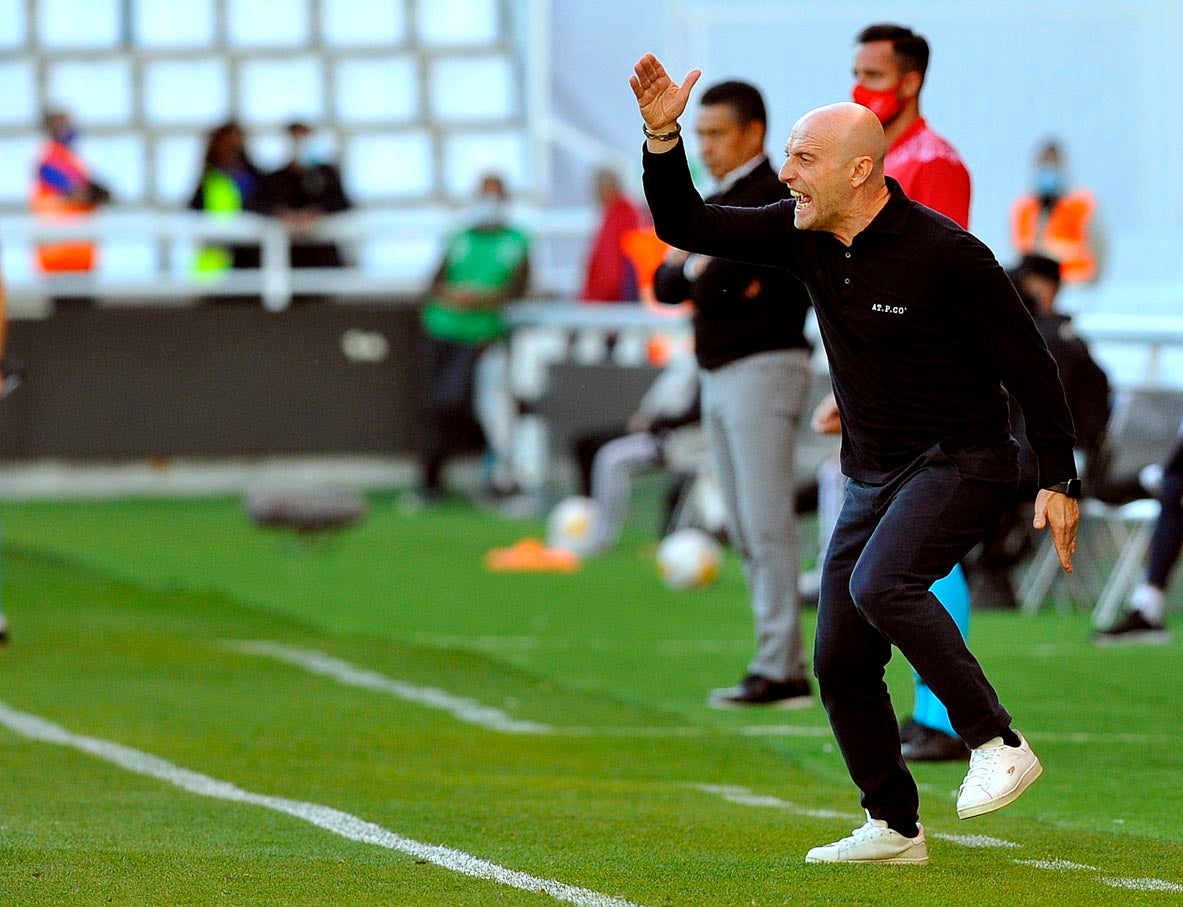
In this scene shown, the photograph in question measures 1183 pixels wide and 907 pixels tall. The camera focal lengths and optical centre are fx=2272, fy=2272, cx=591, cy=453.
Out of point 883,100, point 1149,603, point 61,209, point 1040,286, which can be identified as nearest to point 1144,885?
point 883,100

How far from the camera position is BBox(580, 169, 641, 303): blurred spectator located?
1917 centimetres

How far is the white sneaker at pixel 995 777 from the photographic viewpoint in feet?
16.6

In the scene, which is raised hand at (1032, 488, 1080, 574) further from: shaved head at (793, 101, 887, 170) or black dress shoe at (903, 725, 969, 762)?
black dress shoe at (903, 725, 969, 762)

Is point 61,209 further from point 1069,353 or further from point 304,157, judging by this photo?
point 1069,353

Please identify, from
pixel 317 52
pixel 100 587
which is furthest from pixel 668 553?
pixel 317 52

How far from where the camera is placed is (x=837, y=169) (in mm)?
5250

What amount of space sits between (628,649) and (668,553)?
2.51 metres

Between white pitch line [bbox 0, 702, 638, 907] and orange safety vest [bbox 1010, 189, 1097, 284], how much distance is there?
901cm

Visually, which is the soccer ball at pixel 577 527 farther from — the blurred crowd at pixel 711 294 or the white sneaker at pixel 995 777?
the white sneaker at pixel 995 777

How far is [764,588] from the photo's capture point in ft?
27.5

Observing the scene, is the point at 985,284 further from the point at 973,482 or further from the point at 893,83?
the point at 893,83

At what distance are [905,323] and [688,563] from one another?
25.4ft

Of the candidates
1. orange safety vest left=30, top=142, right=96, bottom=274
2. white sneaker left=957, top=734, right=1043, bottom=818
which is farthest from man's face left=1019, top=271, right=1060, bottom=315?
orange safety vest left=30, top=142, right=96, bottom=274

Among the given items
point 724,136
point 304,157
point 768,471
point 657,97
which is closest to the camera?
point 657,97
